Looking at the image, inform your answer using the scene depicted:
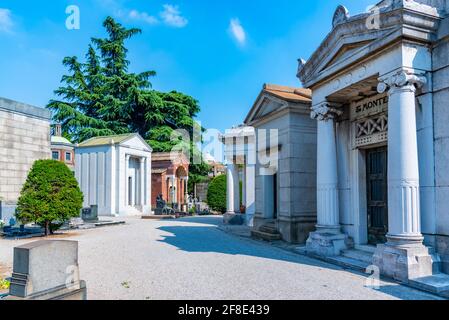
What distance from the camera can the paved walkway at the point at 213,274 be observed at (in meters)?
5.05

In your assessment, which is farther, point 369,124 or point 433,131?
point 369,124

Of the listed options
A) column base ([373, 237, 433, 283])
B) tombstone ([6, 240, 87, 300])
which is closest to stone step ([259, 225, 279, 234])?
column base ([373, 237, 433, 283])

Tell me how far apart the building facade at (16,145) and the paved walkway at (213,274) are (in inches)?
224

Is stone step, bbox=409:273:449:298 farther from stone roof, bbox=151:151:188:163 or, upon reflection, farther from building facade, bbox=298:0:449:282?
stone roof, bbox=151:151:188:163

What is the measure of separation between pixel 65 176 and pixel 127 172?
12537 mm

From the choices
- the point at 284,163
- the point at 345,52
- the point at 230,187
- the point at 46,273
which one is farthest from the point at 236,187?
the point at 46,273

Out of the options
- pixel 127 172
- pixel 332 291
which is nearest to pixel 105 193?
pixel 127 172

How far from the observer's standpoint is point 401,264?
570cm

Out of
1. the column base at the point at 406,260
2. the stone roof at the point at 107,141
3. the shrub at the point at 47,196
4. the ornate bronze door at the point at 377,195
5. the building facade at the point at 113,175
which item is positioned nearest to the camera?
the column base at the point at 406,260

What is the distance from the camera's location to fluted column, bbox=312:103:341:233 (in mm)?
8172

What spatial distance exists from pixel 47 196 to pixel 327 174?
9218mm

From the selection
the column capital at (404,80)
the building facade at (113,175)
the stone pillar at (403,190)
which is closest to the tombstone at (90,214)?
the building facade at (113,175)

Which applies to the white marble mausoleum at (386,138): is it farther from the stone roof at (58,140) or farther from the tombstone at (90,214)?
the stone roof at (58,140)

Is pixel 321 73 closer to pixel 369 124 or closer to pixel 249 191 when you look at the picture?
pixel 369 124
